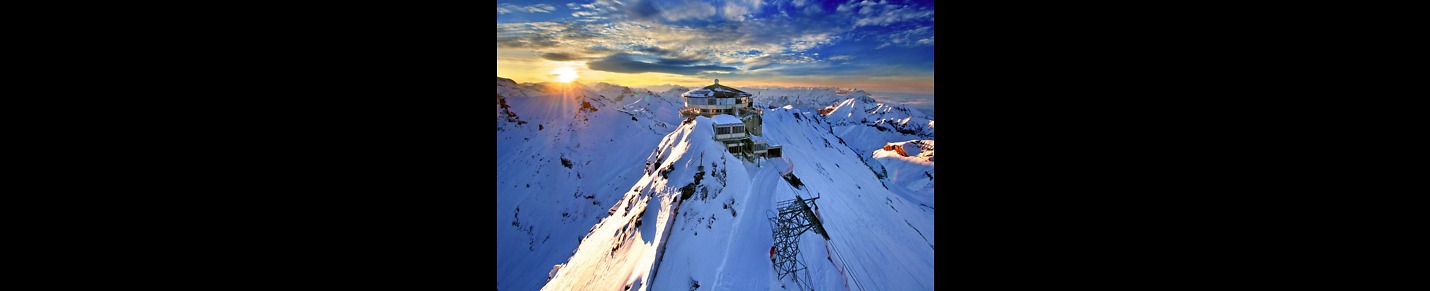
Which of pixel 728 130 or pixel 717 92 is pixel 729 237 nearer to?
pixel 728 130

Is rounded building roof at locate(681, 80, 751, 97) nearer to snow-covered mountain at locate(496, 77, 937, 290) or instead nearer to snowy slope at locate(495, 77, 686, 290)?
snow-covered mountain at locate(496, 77, 937, 290)

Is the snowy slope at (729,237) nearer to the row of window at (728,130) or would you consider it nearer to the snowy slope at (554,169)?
the row of window at (728,130)

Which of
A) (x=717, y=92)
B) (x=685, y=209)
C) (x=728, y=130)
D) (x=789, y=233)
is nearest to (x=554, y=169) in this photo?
(x=717, y=92)

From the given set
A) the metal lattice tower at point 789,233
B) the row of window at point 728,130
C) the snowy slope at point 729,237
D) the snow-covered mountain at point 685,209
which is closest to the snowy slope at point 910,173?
the snow-covered mountain at point 685,209

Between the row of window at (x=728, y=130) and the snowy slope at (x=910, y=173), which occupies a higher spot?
the row of window at (x=728, y=130)

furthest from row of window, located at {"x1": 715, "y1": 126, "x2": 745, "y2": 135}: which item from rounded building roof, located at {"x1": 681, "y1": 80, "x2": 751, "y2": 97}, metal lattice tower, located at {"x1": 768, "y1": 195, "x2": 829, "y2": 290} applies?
metal lattice tower, located at {"x1": 768, "y1": 195, "x2": 829, "y2": 290}
